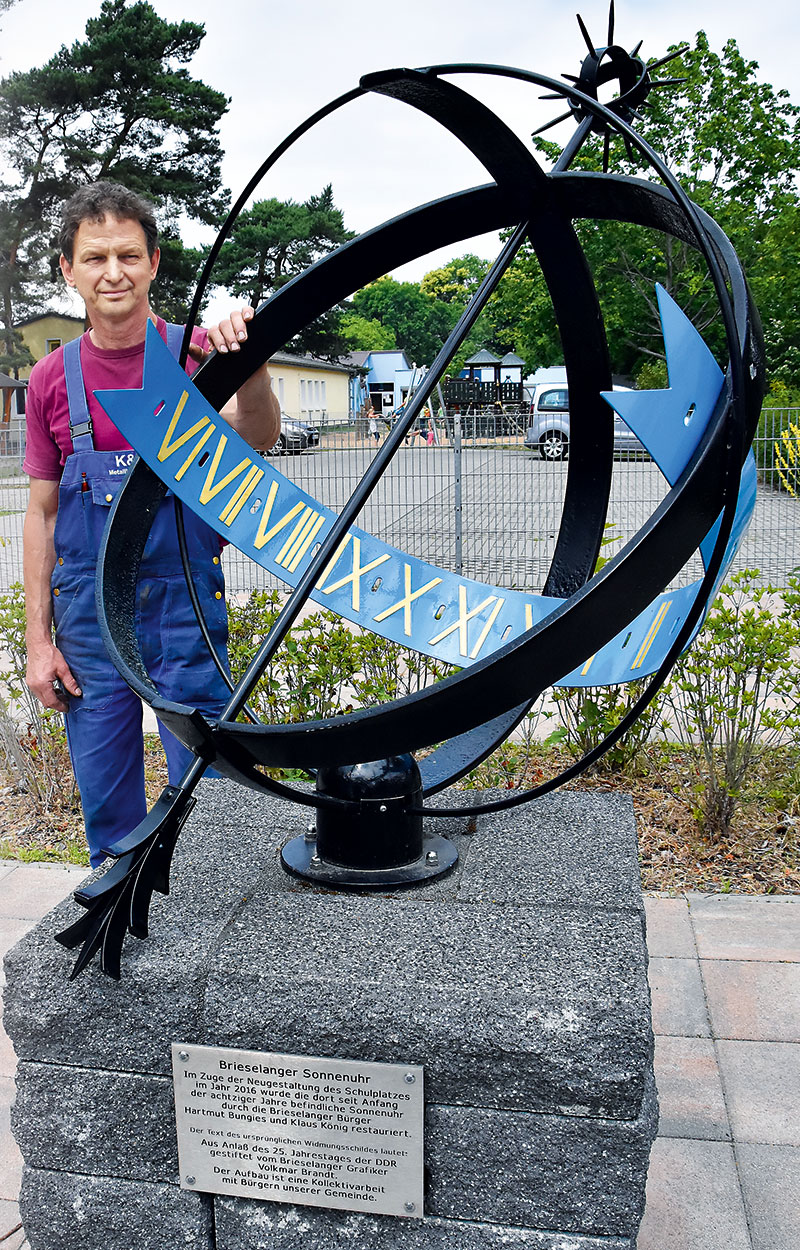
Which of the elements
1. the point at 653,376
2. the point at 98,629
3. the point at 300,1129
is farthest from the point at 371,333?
the point at 300,1129

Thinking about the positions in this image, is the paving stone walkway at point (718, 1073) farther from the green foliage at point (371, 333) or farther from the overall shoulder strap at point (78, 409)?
the green foliage at point (371, 333)

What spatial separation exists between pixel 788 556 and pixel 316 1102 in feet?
30.8

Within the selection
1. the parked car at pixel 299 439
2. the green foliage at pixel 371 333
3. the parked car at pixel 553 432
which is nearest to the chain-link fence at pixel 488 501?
the parked car at pixel 299 439

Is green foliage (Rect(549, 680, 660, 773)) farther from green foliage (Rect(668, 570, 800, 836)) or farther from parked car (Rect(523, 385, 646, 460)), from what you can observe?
parked car (Rect(523, 385, 646, 460))

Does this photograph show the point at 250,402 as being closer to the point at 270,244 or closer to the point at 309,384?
the point at 270,244

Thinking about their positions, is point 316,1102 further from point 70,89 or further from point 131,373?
point 70,89

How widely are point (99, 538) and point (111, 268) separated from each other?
73 centimetres

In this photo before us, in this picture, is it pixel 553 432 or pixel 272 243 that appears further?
pixel 272 243

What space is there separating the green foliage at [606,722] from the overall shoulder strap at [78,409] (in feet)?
8.14

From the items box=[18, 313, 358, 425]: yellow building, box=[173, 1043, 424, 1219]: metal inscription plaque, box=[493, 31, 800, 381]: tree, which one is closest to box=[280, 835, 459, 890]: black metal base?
box=[173, 1043, 424, 1219]: metal inscription plaque

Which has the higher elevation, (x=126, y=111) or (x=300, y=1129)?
(x=126, y=111)

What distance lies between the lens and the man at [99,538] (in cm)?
302

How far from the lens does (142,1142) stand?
2.25 meters

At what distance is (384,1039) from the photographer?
6.71 feet
